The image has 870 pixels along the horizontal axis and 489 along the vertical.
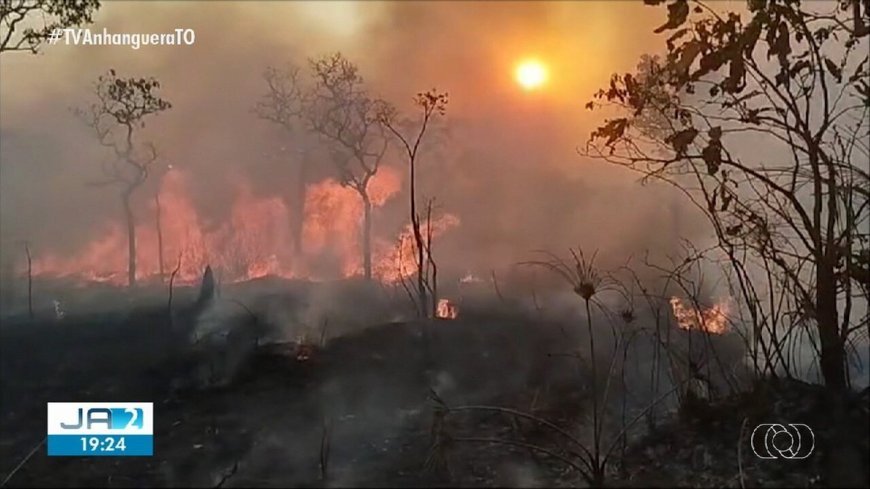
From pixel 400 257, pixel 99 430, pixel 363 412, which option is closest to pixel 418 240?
pixel 400 257

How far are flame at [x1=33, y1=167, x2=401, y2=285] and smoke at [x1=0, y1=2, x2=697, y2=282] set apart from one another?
0.02 metres

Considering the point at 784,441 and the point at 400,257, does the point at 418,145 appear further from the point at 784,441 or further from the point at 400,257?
the point at 784,441

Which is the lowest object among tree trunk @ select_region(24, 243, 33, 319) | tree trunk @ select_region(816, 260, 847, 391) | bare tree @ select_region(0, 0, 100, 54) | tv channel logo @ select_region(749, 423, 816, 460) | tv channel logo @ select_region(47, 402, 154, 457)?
tv channel logo @ select_region(749, 423, 816, 460)

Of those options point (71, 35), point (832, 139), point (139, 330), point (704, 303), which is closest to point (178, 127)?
point (71, 35)

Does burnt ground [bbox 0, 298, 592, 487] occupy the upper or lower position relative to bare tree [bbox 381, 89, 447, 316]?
lower

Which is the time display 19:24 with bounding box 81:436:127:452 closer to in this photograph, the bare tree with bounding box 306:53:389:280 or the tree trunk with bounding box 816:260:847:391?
the bare tree with bounding box 306:53:389:280

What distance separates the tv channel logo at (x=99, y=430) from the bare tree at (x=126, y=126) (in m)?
0.34

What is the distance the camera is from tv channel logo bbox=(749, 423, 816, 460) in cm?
218

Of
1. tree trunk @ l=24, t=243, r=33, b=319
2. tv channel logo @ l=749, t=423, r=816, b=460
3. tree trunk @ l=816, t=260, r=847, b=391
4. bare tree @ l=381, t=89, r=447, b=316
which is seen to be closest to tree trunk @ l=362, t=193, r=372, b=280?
bare tree @ l=381, t=89, r=447, b=316

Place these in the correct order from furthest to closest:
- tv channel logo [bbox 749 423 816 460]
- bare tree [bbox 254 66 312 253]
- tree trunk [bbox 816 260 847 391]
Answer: bare tree [bbox 254 66 312 253], tree trunk [bbox 816 260 847 391], tv channel logo [bbox 749 423 816 460]

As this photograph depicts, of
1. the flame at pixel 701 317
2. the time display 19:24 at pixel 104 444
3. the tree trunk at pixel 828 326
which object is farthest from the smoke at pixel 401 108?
the time display 19:24 at pixel 104 444

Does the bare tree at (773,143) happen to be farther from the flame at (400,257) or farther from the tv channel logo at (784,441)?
the flame at (400,257)

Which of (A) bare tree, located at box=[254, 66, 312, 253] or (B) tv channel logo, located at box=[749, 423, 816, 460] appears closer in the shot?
(B) tv channel logo, located at box=[749, 423, 816, 460]

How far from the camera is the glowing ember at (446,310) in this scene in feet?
7.79
